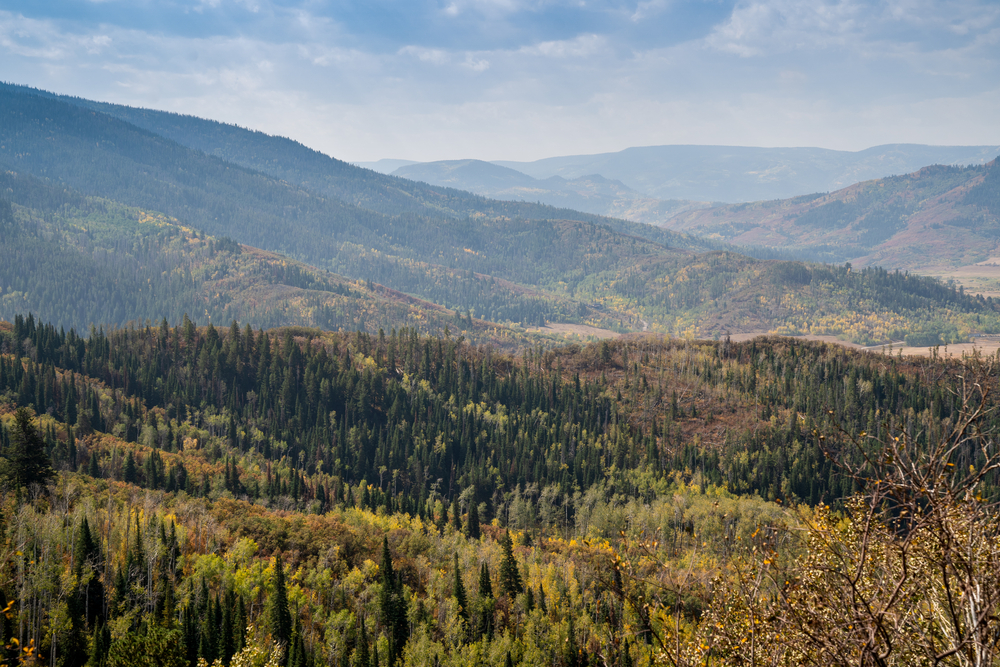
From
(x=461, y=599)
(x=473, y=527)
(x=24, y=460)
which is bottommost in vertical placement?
(x=473, y=527)

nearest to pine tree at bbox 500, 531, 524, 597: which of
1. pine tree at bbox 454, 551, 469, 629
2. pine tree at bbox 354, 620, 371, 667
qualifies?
pine tree at bbox 454, 551, 469, 629

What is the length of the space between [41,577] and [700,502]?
15359cm

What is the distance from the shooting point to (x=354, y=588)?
122 m

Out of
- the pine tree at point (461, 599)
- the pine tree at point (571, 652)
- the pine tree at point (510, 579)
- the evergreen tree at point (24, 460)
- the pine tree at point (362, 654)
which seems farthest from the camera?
the pine tree at point (510, 579)

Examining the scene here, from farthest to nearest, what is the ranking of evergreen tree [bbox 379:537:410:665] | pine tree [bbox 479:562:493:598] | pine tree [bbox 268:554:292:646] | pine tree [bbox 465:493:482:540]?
pine tree [bbox 465:493:482:540] → pine tree [bbox 479:562:493:598] → evergreen tree [bbox 379:537:410:665] → pine tree [bbox 268:554:292:646]

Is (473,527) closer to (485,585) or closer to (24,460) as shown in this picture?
(485,585)

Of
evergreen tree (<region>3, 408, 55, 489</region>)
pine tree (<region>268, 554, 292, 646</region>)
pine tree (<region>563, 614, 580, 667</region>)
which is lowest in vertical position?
pine tree (<region>563, 614, 580, 667</region>)

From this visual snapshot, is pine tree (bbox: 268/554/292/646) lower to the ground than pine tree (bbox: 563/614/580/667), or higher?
higher

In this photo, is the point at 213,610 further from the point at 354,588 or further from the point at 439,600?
the point at 439,600

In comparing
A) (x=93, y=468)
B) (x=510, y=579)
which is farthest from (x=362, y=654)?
(x=93, y=468)

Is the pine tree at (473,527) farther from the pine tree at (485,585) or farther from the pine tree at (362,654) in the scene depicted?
the pine tree at (362,654)

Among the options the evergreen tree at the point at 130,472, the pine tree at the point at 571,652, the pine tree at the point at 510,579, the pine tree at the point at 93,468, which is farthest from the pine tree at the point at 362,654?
the pine tree at the point at 93,468

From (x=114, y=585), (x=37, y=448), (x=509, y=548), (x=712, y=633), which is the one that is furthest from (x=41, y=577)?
(x=712, y=633)

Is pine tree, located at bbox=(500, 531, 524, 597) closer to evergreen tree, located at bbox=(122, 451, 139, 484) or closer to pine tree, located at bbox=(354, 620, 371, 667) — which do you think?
pine tree, located at bbox=(354, 620, 371, 667)
